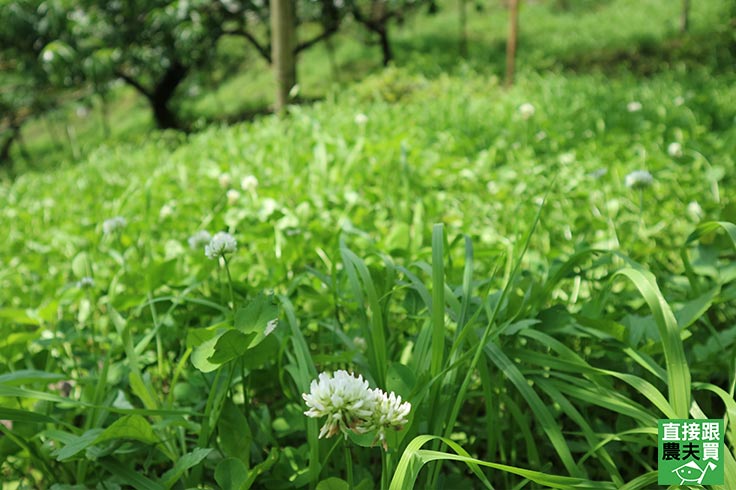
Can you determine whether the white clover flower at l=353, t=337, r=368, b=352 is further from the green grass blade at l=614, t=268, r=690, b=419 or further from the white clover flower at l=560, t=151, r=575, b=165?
the white clover flower at l=560, t=151, r=575, b=165

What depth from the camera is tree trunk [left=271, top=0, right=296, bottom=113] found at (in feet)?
14.4

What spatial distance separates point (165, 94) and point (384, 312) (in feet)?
33.5

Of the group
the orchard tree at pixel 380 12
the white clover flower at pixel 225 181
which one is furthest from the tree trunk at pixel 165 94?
the white clover flower at pixel 225 181

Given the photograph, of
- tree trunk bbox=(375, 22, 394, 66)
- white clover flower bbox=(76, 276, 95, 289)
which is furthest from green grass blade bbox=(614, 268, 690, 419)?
tree trunk bbox=(375, 22, 394, 66)

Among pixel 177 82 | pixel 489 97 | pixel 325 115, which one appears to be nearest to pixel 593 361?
pixel 325 115

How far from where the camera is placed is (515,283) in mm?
1127

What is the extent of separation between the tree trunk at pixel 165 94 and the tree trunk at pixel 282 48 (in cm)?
575

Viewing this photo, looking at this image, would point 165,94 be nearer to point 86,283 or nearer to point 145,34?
point 145,34

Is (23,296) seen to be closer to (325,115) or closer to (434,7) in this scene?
(325,115)

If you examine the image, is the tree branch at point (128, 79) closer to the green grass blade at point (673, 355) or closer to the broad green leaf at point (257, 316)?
the broad green leaf at point (257, 316)

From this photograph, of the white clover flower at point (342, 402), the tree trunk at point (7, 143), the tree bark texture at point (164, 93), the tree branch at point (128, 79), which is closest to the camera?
the white clover flower at point (342, 402)

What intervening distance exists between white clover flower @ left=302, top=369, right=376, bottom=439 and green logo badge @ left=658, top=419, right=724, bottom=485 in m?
0.38

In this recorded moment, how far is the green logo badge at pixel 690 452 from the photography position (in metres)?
0.73

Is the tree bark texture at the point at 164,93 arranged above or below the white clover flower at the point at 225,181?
below
